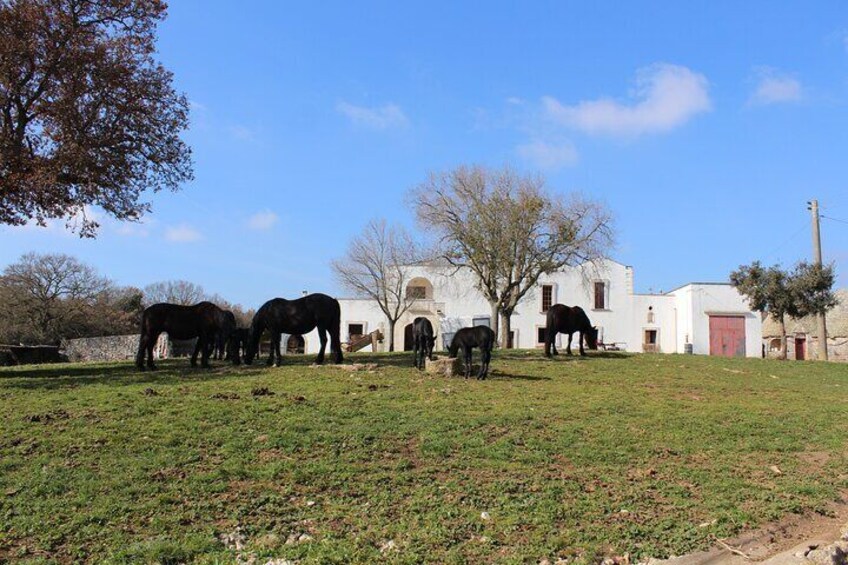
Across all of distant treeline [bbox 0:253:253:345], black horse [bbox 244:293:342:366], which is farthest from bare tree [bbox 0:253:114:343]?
black horse [bbox 244:293:342:366]

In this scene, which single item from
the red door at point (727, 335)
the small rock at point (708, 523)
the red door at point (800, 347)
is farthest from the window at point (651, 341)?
the small rock at point (708, 523)

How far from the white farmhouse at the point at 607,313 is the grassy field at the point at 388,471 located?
39670 mm

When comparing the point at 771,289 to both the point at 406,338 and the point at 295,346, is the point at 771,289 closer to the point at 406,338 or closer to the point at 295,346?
the point at 406,338

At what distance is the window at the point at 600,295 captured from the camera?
55594 millimetres

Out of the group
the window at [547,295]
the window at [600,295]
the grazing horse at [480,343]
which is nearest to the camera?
the grazing horse at [480,343]

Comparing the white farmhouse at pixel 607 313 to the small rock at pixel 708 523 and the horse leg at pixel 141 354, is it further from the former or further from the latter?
the small rock at pixel 708 523

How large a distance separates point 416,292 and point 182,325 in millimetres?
37033

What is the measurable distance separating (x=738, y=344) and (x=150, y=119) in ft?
163

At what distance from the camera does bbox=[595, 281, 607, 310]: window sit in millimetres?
55594

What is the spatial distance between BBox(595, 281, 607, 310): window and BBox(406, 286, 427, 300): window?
14.8 m

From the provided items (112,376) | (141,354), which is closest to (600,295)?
(141,354)

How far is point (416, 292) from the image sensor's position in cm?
5472

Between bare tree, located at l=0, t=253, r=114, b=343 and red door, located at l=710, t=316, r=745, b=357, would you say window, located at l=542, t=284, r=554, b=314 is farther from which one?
bare tree, located at l=0, t=253, r=114, b=343

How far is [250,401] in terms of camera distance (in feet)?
38.3
